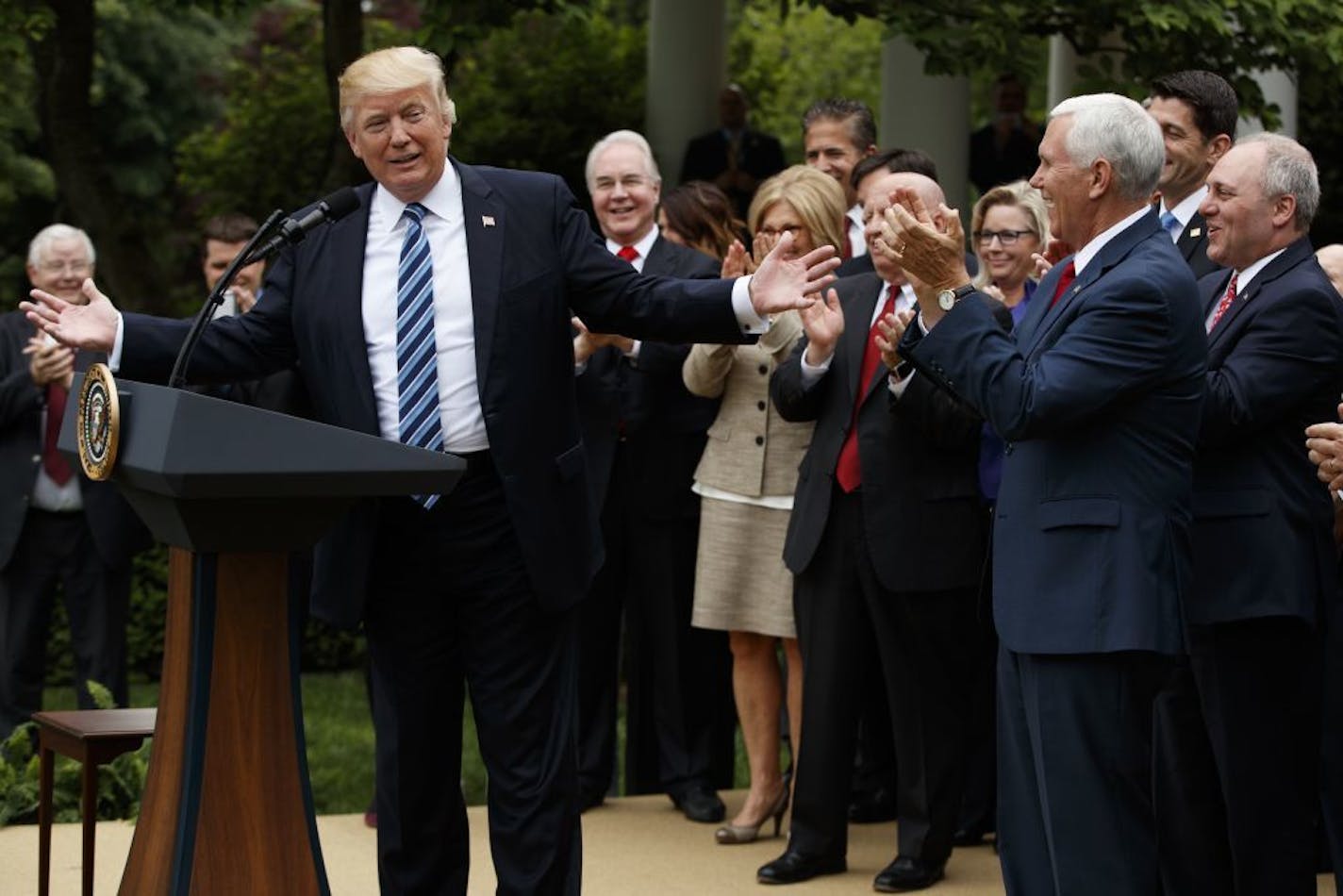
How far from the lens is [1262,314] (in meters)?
→ 5.18

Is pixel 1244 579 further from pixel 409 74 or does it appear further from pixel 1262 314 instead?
pixel 409 74

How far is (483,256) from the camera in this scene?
5062 mm

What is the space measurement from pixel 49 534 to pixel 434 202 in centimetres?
442

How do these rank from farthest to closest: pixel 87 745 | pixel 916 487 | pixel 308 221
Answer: pixel 916 487 → pixel 87 745 → pixel 308 221

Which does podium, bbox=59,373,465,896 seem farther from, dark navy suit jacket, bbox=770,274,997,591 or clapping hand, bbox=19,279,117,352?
dark navy suit jacket, bbox=770,274,997,591

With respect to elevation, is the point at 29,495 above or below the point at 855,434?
below

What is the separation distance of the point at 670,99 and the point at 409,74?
8024 mm

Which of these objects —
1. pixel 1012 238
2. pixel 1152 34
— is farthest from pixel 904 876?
pixel 1152 34

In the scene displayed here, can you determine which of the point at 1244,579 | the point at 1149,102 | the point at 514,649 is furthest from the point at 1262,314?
the point at 514,649

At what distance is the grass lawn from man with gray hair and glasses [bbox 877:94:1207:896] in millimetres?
3913

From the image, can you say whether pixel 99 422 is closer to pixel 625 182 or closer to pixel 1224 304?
pixel 1224 304

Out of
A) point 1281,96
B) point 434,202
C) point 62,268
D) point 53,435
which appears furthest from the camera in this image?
point 1281,96

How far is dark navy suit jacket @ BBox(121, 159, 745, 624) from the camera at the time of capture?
5.00m

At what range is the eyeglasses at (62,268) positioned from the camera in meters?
8.52
